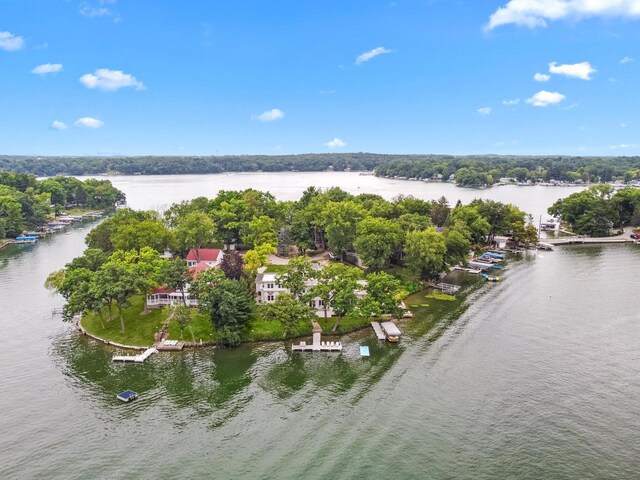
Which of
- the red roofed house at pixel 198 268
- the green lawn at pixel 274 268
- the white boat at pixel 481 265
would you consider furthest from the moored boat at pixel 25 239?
the white boat at pixel 481 265

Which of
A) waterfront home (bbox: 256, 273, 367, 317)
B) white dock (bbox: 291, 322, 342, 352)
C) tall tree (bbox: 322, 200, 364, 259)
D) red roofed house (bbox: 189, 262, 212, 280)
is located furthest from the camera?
tall tree (bbox: 322, 200, 364, 259)

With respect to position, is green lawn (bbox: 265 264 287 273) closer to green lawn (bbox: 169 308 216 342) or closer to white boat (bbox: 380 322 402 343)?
green lawn (bbox: 169 308 216 342)

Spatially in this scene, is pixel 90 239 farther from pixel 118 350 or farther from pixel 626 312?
pixel 626 312

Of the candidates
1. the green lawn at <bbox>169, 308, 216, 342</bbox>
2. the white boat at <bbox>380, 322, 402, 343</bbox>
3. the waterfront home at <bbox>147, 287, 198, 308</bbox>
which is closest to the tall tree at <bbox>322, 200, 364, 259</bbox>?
the white boat at <bbox>380, 322, 402, 343</bbox>

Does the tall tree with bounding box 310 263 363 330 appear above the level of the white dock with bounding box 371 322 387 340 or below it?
above

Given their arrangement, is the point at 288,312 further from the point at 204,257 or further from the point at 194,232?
the point at 194,232

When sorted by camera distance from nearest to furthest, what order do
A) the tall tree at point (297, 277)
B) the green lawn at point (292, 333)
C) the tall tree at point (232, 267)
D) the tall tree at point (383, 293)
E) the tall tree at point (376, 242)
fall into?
the green lawn at point (292, 333)
the tall tree at point (383, 293)
the tall tree at point (297, 277)
the tall tree at point (232, 267)
the tall tree at point (376, 242)

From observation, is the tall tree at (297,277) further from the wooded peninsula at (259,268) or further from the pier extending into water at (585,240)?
the pier extending into water at (585,240)
